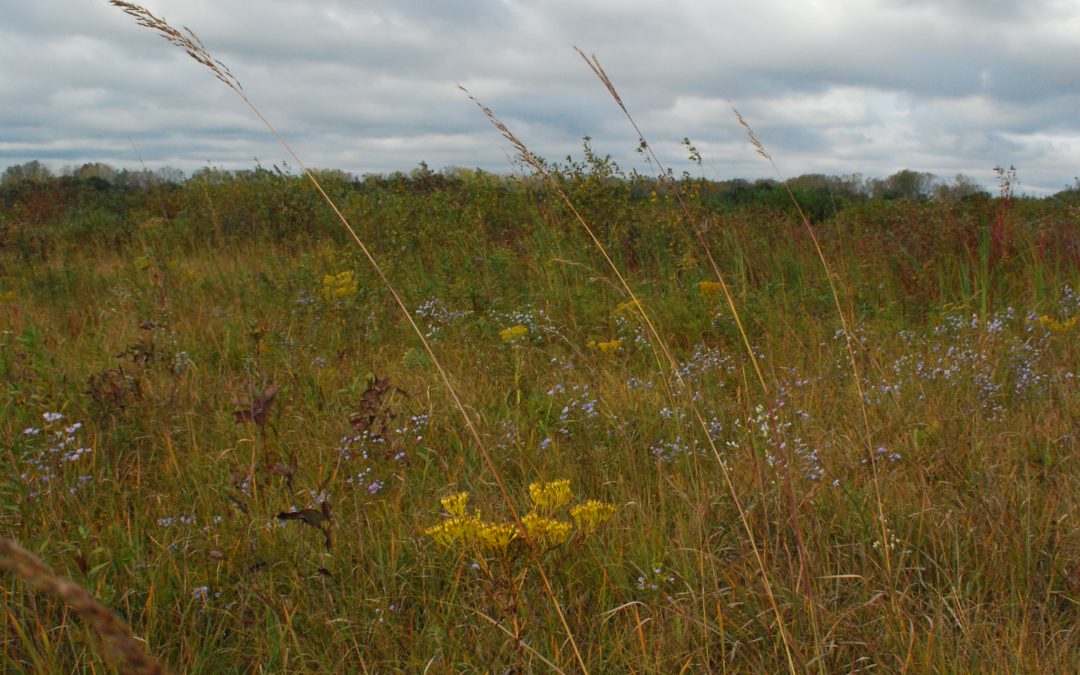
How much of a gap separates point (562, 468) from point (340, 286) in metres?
2.87

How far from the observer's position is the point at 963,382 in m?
3.40

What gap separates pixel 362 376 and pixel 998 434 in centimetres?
249

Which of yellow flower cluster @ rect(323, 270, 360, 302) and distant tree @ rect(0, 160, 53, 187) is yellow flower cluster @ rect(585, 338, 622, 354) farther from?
distant tree @ rect(0, 160, 53, 187)

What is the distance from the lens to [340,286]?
203 inches

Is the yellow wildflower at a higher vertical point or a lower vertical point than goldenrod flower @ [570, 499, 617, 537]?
higher

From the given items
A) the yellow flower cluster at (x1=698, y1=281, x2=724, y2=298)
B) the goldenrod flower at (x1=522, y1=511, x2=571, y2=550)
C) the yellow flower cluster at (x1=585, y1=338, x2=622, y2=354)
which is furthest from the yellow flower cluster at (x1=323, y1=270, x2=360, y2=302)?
the goldenrod flower at (x1=522, y1=511, x2=571, y2=550)

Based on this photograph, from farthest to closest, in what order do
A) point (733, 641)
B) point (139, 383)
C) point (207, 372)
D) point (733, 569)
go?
1. point (207, 372)
2. point (139, 383)
3. point (733, 569)
4. point (733, 641)

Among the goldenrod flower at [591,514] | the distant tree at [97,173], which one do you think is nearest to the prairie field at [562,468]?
the goldenrod flower at [591,514]

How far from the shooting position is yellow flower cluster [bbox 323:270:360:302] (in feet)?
16.4

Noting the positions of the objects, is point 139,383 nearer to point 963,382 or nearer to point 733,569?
point 733,569

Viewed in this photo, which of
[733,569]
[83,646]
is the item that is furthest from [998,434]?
[83,646]

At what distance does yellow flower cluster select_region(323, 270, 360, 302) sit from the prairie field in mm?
26

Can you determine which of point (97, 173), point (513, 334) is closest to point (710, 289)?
point (513, 334)

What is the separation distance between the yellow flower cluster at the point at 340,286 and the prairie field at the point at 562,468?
26 mm
